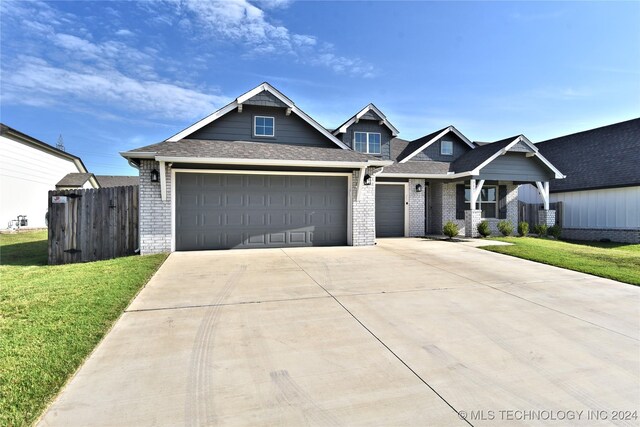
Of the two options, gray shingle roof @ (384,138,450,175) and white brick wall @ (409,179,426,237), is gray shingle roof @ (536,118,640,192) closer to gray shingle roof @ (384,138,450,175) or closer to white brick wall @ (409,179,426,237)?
gray shingle roof @ (384,138,450,175)

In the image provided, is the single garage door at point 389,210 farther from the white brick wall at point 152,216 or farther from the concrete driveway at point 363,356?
the white brick wall at point 152,216

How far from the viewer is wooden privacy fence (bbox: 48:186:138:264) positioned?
864 cm

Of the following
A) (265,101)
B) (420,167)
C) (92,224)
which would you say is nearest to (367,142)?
(420,167)

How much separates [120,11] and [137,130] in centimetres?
2039

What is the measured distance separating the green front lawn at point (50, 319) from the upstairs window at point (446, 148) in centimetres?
1470

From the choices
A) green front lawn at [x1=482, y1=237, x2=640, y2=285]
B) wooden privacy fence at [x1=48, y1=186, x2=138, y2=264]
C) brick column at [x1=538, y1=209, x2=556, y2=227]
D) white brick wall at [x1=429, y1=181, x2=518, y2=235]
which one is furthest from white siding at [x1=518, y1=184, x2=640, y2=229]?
wooden privacy fence at [x1=48, y1=186, x2=138, y2=264]

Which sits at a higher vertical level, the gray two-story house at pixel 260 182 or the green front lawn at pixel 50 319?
the gray two-story house at pixel 260 182

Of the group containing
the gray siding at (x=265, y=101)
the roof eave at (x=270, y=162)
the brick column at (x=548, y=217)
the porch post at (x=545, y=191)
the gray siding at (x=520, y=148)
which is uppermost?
the gray siding at (x=265, y=101)

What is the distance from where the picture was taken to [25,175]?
1873cm

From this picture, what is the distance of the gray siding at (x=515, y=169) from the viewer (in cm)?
1466

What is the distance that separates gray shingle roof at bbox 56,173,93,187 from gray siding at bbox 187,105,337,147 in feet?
58.5

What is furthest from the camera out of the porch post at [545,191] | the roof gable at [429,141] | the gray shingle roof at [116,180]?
the gray shingle roof at [116,180]

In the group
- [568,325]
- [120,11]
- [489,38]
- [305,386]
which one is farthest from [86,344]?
[489,38]

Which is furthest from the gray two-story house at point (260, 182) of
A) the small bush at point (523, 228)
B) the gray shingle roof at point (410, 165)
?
the small bush at point (523, 228)
